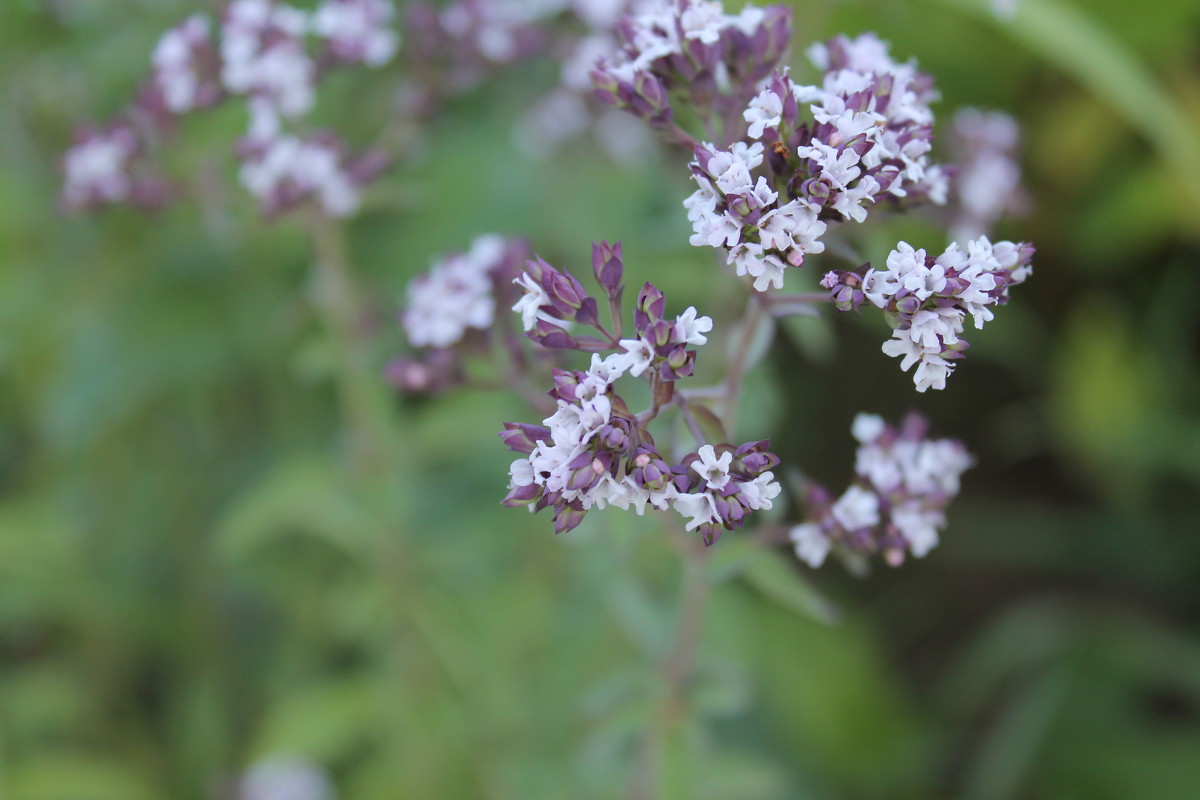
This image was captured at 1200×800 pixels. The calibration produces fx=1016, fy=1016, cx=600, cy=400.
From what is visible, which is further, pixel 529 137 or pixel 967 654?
pixel 967 654

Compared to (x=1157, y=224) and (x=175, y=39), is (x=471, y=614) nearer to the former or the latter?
(x=175, y=39)

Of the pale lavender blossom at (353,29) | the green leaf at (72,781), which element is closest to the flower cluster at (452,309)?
the pale lavender blossom at (353,29)

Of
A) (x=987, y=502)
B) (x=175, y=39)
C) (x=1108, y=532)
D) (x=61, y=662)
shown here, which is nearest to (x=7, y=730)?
(x=61, y=662)

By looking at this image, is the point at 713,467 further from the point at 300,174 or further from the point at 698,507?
the point at 300,174

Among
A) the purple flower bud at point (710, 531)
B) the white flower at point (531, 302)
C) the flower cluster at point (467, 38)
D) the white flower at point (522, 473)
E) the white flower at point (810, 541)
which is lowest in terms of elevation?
the purple flower bud at point (710, 531)

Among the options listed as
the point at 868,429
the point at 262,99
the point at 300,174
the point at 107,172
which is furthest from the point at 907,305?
the point at 107,172

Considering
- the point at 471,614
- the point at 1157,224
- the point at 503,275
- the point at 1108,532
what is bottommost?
the point at 471,614

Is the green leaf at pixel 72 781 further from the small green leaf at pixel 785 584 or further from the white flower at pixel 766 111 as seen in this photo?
the white flower at pixel 766 111
